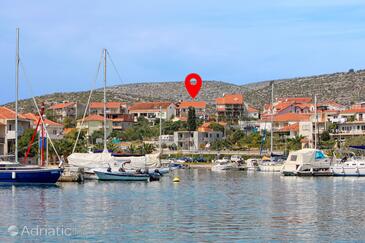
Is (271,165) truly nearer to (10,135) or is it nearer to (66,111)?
(10,135)

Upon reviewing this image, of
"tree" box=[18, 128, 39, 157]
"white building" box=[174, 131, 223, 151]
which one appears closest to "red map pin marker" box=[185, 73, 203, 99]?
"white building" box=[174, 131, 223, 151]

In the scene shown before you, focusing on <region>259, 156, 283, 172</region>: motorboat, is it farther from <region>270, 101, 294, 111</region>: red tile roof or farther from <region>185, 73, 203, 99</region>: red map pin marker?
<region>270, 101, 294, 111</region>: red tile roof

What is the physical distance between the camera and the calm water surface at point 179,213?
36.6m

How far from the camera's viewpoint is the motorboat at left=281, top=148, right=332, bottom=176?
93.4m

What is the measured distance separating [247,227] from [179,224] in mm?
3608

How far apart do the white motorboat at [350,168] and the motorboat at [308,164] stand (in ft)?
3.12

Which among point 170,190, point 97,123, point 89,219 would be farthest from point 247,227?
point 97,123

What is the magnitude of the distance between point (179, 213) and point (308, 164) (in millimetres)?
50268

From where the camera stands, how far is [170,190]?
216 ft

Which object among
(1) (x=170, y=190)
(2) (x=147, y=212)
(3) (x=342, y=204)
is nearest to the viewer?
(2) (x=147, y=212)

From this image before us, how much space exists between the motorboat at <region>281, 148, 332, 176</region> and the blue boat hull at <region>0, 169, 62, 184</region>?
117 ft

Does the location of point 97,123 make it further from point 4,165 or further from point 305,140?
point 4,165

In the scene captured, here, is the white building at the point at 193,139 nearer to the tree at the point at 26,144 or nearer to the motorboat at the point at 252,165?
the motorboat at the point at 252,165

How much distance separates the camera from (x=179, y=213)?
46.1 meters
